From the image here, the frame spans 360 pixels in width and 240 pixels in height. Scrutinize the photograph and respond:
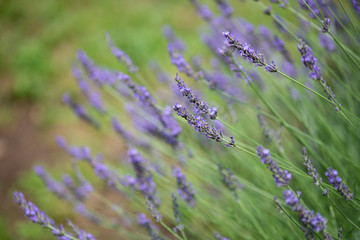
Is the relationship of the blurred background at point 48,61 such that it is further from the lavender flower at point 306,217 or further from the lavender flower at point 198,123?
the lavender flower at point 306,217

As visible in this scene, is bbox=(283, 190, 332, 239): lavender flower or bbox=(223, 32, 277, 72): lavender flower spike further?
bbox=(223, 32, 277, 72): lavender flower spike

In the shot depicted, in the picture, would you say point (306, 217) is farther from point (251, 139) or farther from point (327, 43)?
point (327, 43)

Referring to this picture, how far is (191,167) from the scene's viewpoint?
6.53 feet

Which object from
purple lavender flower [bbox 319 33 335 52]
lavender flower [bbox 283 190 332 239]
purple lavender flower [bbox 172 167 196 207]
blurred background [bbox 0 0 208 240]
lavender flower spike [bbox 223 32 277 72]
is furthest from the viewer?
blurred background [bbox 0 0 208 240]

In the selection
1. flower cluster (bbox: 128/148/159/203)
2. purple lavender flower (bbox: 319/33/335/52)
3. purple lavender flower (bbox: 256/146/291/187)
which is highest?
purple lavender flower (bbox: 319/33/335/52)

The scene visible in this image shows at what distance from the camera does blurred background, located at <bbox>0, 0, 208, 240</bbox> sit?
2.99 metres

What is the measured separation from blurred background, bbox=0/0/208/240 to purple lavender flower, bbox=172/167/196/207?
1370 millimetres

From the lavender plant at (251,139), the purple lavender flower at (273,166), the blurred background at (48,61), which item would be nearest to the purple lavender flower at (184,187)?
the lavender plant at (251,139)

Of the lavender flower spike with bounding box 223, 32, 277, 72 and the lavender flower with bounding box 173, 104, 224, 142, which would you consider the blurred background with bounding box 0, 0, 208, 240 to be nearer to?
the lavender flower with bounding box 173, 104, 224, 142

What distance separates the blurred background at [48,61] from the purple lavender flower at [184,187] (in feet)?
4.50

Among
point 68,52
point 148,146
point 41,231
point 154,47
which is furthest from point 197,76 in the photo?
point 68,52

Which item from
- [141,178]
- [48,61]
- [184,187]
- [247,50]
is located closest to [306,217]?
[247,50]

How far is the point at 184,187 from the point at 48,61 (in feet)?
11.4

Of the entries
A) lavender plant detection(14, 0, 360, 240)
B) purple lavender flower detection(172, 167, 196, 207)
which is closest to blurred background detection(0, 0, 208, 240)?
lavender plant detection(14, 0, 360, 240)
